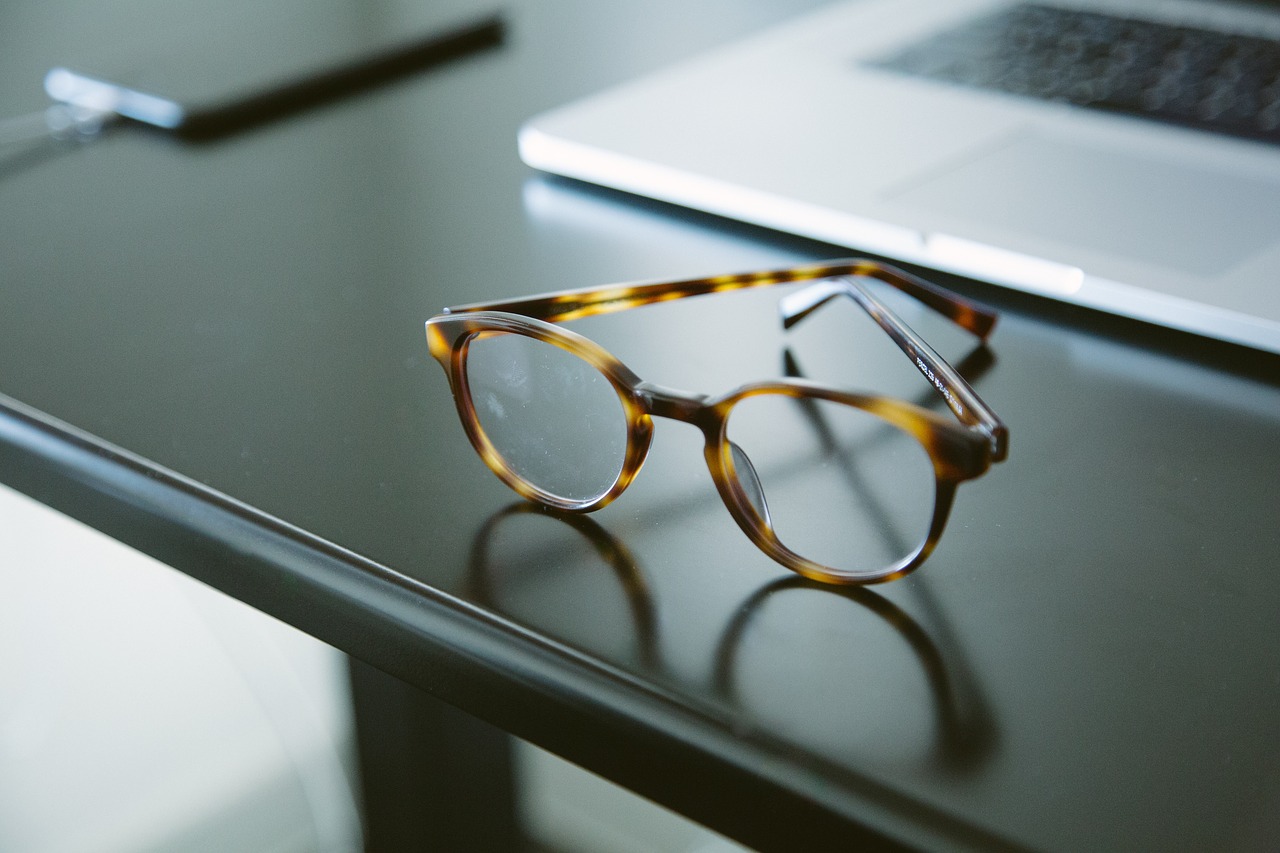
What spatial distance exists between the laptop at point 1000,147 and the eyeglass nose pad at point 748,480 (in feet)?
0.61

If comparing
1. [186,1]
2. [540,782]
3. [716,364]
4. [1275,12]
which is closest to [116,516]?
[716,364]

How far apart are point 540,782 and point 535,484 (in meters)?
0.54

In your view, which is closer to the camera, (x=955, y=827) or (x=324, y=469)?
(x=955, y=827)

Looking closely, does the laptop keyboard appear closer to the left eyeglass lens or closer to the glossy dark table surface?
the glossy dark table surface

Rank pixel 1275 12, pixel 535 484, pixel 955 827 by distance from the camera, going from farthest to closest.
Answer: pixel 1275 12 → pixel 535 484 → pixel 955 827

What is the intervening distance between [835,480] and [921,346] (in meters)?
0.05

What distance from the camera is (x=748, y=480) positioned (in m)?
0.36

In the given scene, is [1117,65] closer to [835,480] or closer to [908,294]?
[908,294]

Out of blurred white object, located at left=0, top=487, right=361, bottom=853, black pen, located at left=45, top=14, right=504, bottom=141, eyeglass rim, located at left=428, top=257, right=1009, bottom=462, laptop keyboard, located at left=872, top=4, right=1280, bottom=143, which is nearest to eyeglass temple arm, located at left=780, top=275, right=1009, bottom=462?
eyeglass rim, located at left=428, top=257, right=1009, bottom=462

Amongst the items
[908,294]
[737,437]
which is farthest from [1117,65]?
[737,437]

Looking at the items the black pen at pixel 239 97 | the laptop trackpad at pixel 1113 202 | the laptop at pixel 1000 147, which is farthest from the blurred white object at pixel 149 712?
the laptop trackpad at pixel 1113 202

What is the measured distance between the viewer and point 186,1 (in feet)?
3.12

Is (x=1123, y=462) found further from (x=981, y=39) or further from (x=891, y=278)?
(x=981, y=39)

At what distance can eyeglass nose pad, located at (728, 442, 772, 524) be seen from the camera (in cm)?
35
